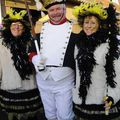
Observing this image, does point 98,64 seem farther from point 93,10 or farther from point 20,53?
point 20,53

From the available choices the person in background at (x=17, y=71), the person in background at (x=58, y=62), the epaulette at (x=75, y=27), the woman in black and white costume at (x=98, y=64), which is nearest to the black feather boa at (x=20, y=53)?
the person in background at (x=17, y=71)

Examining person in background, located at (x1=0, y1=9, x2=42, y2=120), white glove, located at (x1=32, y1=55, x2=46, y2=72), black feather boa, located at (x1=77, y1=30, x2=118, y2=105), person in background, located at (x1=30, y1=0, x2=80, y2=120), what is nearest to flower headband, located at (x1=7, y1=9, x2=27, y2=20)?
person in background, located at (x1=0, y1=9, x2=42, y2=120)

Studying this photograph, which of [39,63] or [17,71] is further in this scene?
[17,71]

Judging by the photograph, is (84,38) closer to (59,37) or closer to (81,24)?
(81,24)

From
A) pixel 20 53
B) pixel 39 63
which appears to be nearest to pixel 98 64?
pixel 39 63

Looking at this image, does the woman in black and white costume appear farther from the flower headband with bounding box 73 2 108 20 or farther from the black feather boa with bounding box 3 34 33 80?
the black feather boa with bounding box 3 34 33 80

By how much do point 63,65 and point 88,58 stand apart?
41 cm

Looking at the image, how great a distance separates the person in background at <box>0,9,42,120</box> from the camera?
3811 millimetres

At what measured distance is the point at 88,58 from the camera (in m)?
3.28

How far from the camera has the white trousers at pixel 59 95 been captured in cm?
Answer: 363

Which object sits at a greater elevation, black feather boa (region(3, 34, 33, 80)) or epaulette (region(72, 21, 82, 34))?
epaulette (region(72, 21, 82, 34))

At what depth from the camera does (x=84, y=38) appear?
10.9ft

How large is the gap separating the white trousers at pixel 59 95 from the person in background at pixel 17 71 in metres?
0.22

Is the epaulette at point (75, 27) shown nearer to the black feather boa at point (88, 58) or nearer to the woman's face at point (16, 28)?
the black feather boa at point (88, 58)
